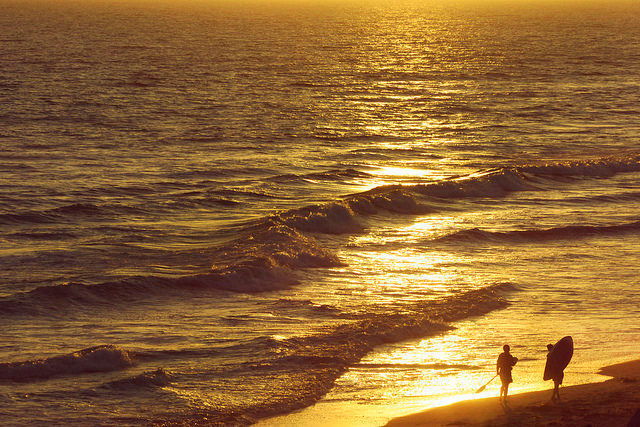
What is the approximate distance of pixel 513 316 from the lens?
59.7ft

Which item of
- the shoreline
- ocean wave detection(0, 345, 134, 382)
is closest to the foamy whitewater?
ocean wave detection(0, 345, 134, 382)

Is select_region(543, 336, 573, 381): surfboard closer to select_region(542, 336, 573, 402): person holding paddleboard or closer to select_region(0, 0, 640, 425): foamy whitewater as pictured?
select_region(542, 336, 573, 402): person holding paddleboard

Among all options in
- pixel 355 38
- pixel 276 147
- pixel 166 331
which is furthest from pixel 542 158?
pixel 355 38

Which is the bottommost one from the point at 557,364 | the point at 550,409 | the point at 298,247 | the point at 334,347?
the point at 334,347

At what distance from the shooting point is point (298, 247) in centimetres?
2309

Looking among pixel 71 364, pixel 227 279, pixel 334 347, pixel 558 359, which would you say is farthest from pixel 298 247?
pixel 558 359

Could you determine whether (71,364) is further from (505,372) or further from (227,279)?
(505,372)

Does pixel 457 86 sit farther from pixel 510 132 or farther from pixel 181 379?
pixel 181 379

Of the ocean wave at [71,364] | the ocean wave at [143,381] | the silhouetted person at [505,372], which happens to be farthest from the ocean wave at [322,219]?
the silhouetted person at [505,372]

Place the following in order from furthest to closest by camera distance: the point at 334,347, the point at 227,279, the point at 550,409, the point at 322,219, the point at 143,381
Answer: the point at 322,219
the point at 227,279
the point at 334,347
the point at 143,381
the point at 550,409

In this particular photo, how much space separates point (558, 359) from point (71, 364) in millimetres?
8256

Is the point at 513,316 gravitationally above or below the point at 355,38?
below

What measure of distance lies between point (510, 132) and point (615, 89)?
1923 centimetres

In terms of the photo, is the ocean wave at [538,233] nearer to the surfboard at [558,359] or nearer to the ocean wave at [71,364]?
the surfboard at [558,359]
